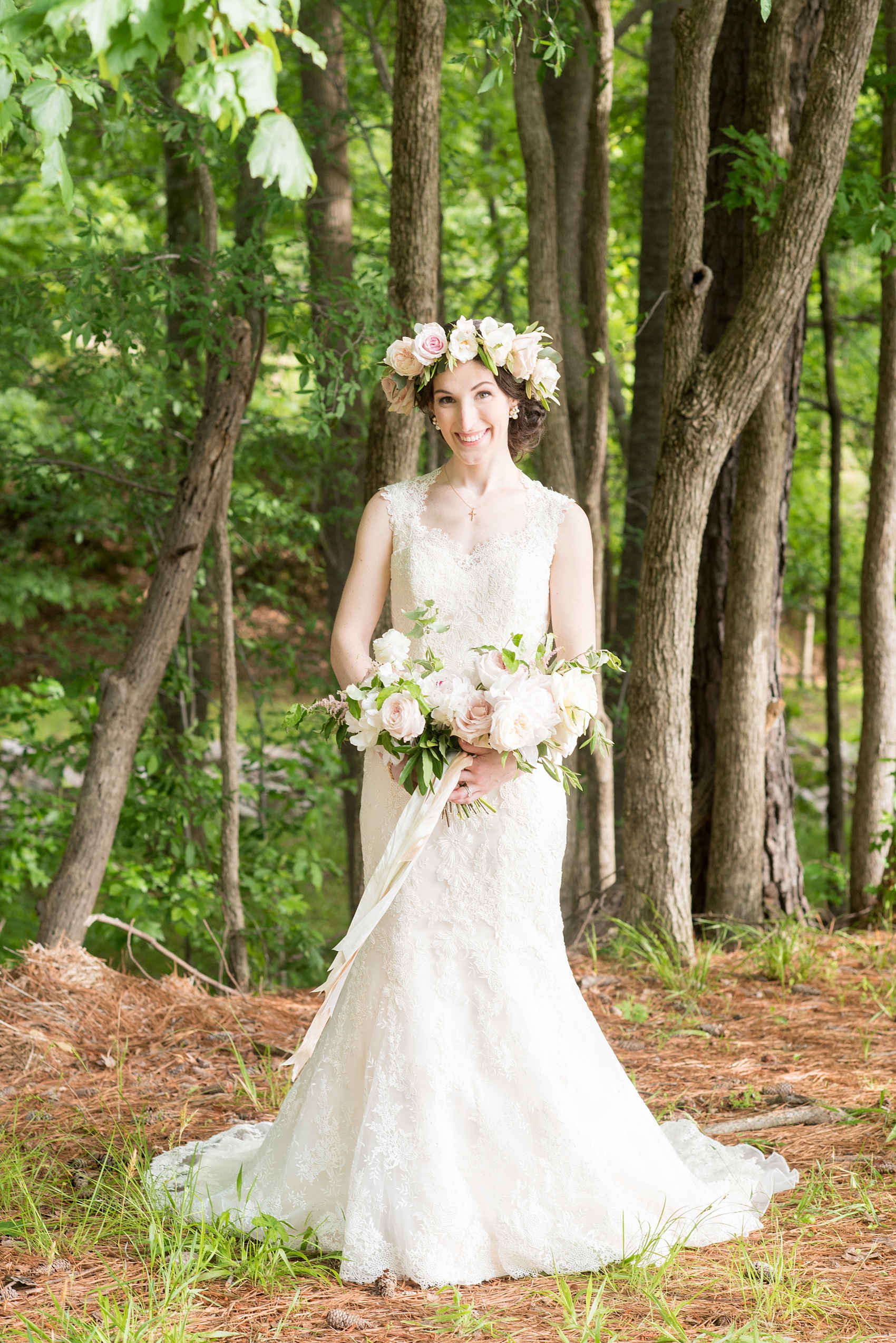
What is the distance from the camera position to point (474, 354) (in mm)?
3219

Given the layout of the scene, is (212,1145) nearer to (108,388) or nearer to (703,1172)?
(703,1172)

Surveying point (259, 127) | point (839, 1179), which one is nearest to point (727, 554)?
point (839, 1179)

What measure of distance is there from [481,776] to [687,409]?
9.16 feet

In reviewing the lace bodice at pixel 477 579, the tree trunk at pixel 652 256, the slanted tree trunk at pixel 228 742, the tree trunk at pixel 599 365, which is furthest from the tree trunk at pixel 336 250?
the lace bodice at pixel 477 579

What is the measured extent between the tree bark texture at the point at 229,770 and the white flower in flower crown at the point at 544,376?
9.40 feet

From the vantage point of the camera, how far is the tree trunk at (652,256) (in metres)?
7.98

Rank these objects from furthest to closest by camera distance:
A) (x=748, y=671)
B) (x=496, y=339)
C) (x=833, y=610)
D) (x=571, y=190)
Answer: (x=833, y=610), (x=571, y=190), (x=748, y=671), (x=496, y=339)

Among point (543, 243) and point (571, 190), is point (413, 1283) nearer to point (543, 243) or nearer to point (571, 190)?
point (543, 243)

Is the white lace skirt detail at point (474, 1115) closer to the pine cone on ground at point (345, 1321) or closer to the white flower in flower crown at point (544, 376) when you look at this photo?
the pine cone on ground at point (345, 1321)

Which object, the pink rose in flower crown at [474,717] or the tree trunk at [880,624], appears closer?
the pink rose in flower crown at [474,717]

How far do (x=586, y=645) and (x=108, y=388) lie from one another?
10.3 feet

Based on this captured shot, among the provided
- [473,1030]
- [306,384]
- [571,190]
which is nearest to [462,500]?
[473,1030]

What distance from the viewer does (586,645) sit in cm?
331

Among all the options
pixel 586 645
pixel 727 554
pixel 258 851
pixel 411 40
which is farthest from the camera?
pixel 258 851
